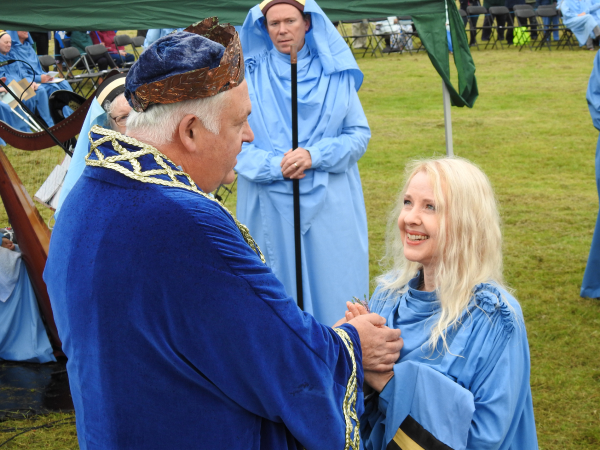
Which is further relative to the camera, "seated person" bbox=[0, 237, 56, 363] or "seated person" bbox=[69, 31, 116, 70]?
"seated person" bbox=[69, 31, 116, 70]

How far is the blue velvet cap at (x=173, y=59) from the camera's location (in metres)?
1.61

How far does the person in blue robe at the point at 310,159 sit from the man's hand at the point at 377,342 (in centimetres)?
194

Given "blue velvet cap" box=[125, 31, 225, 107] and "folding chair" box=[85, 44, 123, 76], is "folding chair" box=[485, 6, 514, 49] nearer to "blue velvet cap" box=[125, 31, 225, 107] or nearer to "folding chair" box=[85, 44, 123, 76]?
"folding chair" box=[85, 44, 123, 76]

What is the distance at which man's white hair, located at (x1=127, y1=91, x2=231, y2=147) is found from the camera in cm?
161

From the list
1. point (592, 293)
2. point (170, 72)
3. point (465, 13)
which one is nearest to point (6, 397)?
point (170, 72)

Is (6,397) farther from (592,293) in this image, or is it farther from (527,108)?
(527,108)

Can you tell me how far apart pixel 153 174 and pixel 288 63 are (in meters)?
2.64

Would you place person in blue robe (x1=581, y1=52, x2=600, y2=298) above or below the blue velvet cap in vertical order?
below

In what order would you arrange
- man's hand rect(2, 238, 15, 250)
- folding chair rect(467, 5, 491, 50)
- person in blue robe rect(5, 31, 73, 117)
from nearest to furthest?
1. man's hand rect(2, 238, 15, 250)
2. person in blue robe rect(5, 31, 73, 117)
3. folding chair rect(467, 5, 491, 50)

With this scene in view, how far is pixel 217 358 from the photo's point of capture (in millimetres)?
1500

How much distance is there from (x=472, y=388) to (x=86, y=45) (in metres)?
15.8

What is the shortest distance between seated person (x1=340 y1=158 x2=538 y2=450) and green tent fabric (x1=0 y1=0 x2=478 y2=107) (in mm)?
2555

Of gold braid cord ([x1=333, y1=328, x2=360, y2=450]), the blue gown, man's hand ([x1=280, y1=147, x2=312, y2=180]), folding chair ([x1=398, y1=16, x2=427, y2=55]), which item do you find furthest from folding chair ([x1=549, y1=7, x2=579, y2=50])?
gold braid cord ([x1=333, y1=328, x2=360, y2=450])

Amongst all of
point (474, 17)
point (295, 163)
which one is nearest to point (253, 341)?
point (295, 163)
